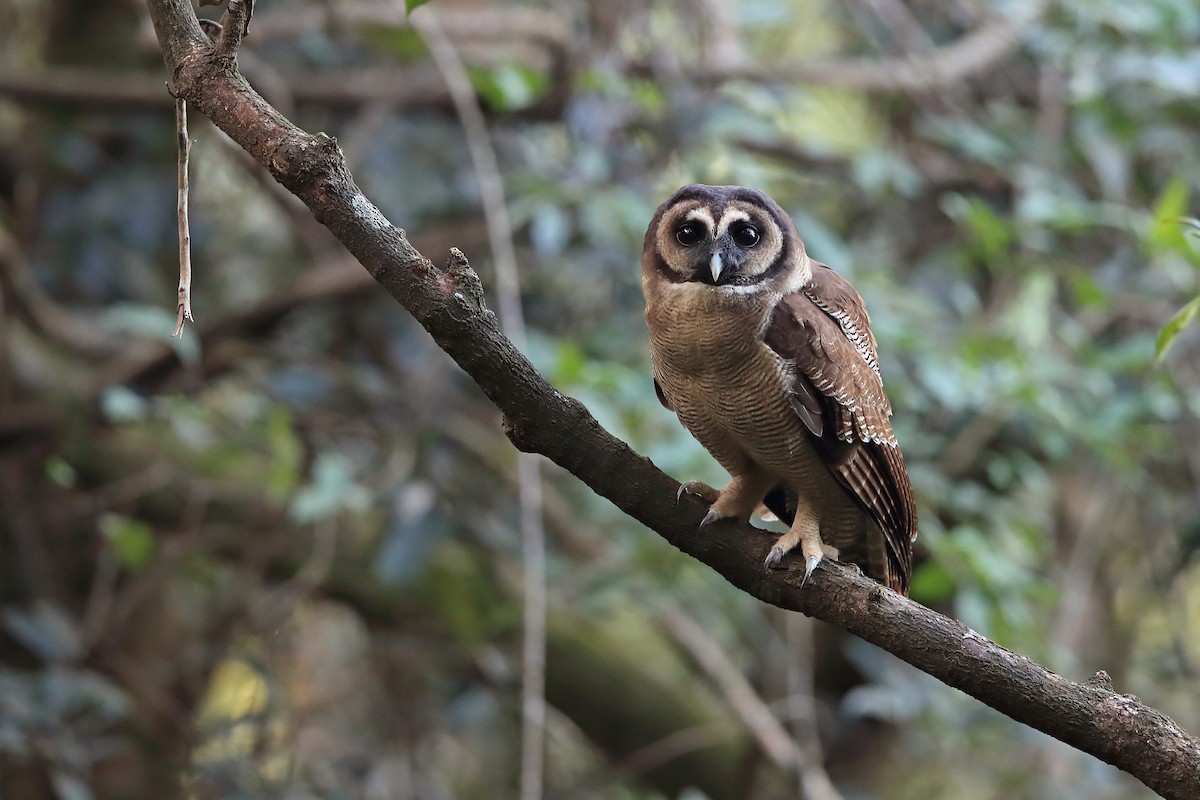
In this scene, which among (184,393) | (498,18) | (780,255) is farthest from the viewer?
(498,18)

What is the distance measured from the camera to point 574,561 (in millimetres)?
5039

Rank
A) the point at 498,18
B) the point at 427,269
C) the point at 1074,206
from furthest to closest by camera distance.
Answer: the point at 498,18
the point at 1074,206
the point at 427,269

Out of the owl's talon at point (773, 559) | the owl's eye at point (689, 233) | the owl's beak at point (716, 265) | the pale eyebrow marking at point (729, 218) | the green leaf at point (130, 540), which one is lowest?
the green leaf at point (130, 540)

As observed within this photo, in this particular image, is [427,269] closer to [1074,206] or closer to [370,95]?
[1074,206]

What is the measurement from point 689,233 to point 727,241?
0.11 metres

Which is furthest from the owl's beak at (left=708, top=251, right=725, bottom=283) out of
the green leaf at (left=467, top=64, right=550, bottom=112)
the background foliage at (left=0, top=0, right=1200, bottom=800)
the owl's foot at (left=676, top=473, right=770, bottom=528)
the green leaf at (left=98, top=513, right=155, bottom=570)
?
the green leaf at (left=98, top=513, right=155, bottom=570)

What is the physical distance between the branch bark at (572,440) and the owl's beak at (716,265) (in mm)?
534

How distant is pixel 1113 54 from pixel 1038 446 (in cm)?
164

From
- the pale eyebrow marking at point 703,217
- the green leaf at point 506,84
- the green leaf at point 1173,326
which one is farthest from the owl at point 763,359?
the green leaf at point 506,84

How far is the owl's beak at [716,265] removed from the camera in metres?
2.48

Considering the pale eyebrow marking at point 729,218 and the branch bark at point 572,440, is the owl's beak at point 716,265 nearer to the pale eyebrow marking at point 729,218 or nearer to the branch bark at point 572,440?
the pale eyebrow marking at point 729,218

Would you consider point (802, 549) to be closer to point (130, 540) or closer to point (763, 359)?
point (763, 359)

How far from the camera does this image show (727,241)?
8.27ft

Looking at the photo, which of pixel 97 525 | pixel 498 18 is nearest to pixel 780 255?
pixel 498 18
